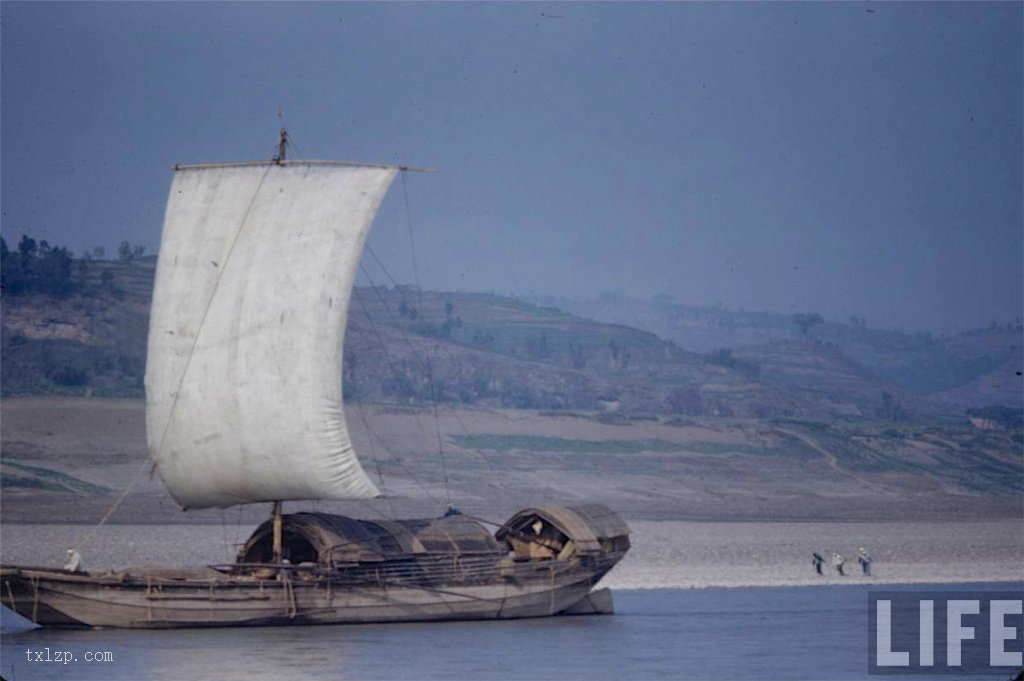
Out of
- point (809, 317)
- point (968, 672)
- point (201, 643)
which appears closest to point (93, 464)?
point (201, 643)

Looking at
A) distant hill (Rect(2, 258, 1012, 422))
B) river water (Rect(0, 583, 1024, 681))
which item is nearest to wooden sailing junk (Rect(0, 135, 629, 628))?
river water (Rect(0, 583, 1024, 681))

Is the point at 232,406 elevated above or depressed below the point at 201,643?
above

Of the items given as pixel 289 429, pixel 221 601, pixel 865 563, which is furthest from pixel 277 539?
pixel 865 563

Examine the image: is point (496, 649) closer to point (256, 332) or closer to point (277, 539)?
point (277, 539)

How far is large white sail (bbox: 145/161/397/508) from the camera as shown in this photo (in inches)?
1581

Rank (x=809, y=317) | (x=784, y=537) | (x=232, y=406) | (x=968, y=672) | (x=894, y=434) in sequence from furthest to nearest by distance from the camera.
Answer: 1. (x=809, y=317)
2. (x=894, y=434)
3. (x=784, y=537)
4. (x=232, y=406)
5. (x=968, y=672)

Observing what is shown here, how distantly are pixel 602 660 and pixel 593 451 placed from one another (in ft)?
172

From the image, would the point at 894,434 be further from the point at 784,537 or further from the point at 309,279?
the point at 309,279

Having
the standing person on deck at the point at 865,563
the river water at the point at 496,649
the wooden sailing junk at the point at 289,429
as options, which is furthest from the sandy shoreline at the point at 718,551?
the river water at the point at 496,649

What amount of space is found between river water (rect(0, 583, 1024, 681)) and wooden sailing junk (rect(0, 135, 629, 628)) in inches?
30.0

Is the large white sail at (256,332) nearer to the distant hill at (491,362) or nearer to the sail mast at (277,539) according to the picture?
the sail mast at (277,539)

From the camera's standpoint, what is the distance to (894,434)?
104562mm

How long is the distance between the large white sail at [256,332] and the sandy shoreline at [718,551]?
25.7 ft

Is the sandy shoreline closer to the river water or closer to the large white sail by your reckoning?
the large white sail
